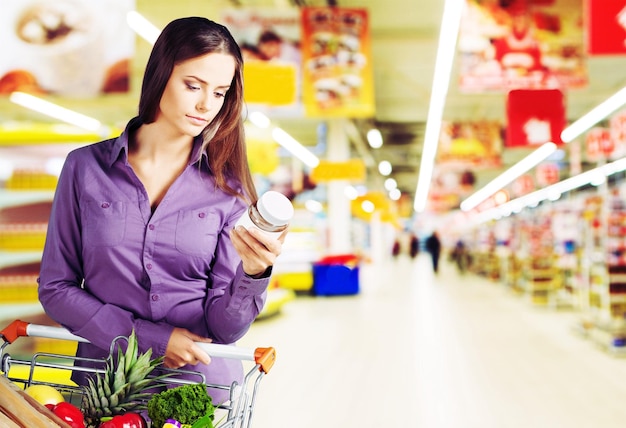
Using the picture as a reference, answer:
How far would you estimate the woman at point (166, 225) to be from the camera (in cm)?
150

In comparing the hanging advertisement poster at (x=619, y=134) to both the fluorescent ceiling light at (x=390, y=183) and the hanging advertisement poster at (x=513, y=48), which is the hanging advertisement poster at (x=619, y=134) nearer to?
the hanging advertisement poster at (x=513, y=48)

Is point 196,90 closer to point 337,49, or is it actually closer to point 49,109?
point 337,49

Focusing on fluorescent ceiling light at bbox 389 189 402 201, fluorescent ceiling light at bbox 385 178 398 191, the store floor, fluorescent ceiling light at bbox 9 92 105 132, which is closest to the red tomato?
the store floor

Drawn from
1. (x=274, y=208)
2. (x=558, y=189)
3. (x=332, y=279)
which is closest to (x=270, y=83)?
(x=274, y=208)

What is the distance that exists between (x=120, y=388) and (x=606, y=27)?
4.54 m

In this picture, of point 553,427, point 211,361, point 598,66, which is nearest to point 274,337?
point 553,427

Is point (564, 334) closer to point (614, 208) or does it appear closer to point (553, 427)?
point (614, 208)

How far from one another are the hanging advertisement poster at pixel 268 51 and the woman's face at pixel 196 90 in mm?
4847

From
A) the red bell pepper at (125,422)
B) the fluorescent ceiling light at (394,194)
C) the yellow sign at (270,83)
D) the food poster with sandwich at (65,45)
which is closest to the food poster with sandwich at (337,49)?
the yellow sign at (270,83)

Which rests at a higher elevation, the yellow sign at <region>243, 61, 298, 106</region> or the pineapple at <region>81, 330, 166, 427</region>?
the yellow sign at <region>243, 61, 298, 106</region>

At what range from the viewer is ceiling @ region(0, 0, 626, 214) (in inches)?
408

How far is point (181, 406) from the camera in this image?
4.15ft

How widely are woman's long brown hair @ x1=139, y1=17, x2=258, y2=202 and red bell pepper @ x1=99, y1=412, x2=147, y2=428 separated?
598mm

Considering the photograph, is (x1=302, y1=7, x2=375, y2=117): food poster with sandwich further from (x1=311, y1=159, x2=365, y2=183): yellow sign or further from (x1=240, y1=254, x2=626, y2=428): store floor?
(x1=311, y1=159, x2=365, y2=183): yellow sign
